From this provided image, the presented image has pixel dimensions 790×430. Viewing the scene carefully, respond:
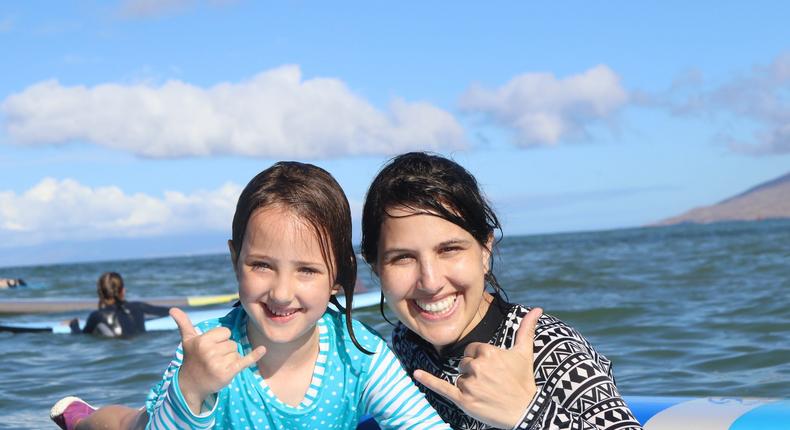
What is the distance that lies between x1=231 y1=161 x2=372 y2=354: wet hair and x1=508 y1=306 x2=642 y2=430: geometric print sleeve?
1.57 ft

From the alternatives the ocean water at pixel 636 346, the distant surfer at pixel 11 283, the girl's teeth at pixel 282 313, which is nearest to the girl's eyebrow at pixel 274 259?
the girl's teeth at pixel 282 313

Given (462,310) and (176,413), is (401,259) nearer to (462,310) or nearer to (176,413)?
(462,310)

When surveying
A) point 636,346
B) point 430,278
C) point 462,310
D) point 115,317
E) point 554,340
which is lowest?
point 636,346

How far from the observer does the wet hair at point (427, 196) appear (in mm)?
2311

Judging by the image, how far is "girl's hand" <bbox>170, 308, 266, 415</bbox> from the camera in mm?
1953

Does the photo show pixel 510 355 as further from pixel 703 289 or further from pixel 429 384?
pixel 703 289

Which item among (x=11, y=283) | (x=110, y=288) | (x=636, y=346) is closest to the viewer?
(x=636, y=346)

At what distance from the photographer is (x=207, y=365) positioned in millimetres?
1951

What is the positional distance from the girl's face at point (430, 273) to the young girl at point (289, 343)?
111 millimetres

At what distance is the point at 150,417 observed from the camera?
2209 mm

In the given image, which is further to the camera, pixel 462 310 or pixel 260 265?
pixel 462 310

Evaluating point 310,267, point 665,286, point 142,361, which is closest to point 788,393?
point 310,267

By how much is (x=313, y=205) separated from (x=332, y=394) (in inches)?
20.3

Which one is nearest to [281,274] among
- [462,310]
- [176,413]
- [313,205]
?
[313,205]
